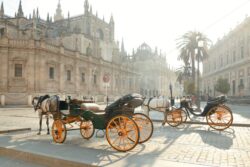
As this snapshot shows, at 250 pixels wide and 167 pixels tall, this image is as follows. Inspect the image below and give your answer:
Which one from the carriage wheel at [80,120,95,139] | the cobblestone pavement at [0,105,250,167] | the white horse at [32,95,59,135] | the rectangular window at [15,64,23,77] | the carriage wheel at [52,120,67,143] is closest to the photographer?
the cobblestone pavement at [0,105,250,167]

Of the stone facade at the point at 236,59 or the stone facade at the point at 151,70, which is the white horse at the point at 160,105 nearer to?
the stone facade at the point at 236,59

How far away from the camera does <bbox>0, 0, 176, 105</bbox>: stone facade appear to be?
3250cm

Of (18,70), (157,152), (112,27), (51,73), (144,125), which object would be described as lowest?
(157,152)

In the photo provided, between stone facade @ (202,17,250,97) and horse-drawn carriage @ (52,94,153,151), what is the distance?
3346cm

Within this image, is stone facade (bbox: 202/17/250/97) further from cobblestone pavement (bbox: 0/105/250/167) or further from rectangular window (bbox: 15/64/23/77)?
cobblestone pavement (bbox: 0/105/250/167)

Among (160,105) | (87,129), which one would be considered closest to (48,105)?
(87,129)

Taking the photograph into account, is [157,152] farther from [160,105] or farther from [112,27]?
[112,27]

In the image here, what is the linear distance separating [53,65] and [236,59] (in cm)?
3705

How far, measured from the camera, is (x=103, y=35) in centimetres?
6969

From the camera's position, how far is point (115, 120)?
5.90 metres

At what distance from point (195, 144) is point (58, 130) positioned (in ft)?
12.3

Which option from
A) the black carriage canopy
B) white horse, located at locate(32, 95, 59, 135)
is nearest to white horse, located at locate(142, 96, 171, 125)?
white horse, located at locate(32, 95, 59, 135)

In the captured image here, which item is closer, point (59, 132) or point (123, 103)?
point (123, 103)

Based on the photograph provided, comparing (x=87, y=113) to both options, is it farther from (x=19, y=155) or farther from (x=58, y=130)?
(x=19, y=155)
